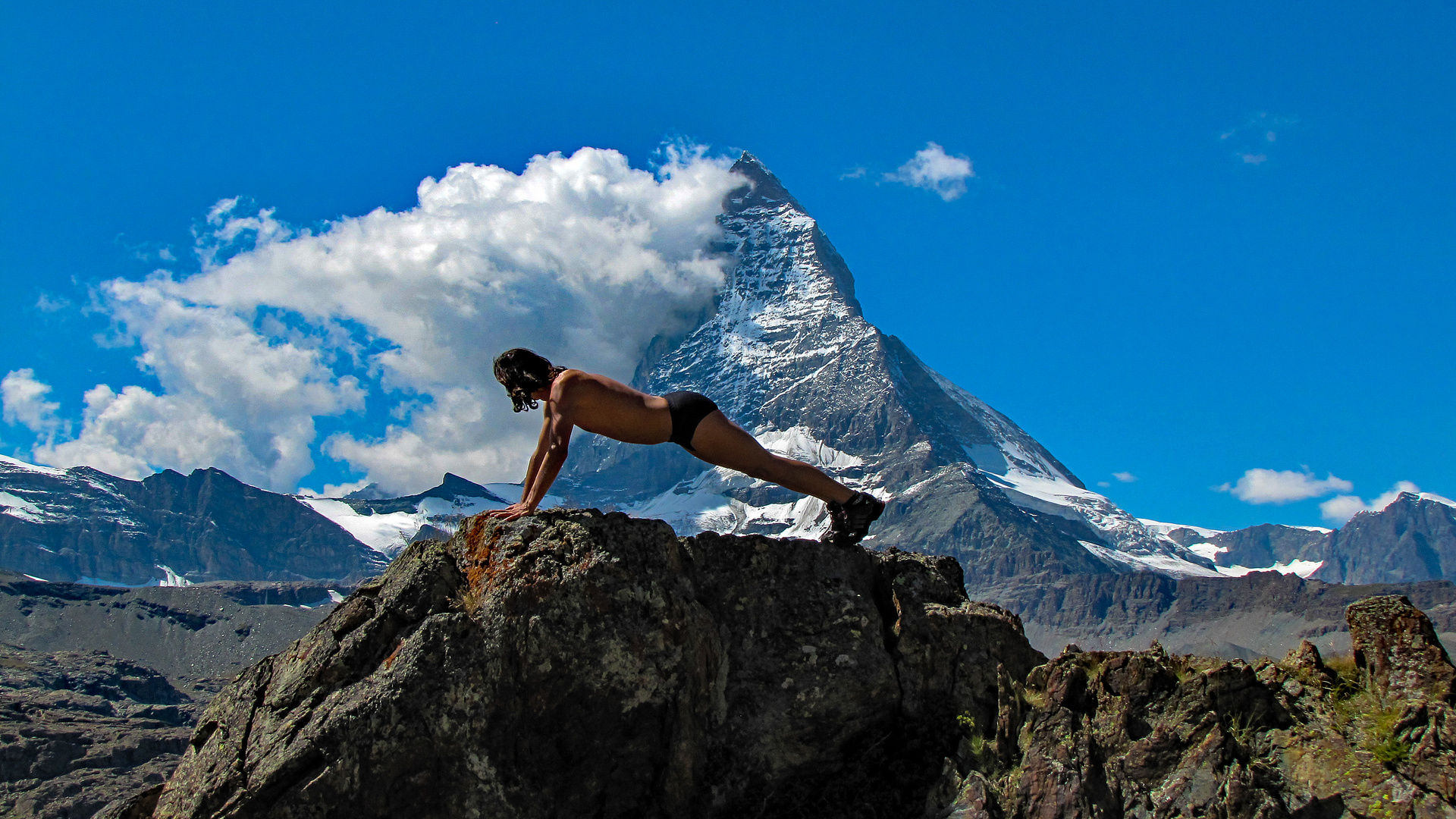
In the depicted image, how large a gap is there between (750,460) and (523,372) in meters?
2.79

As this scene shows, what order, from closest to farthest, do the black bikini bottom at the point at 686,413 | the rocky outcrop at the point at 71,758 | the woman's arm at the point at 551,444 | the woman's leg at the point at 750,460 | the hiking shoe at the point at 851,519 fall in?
the woman's arm at the point at 551,444 → the black bikini bottom at the point at 686,413 → the woman's leg at the point at 750,460 → the hiking shoe at the point at 851,519 → the rocky outcrop at the point at 71,758

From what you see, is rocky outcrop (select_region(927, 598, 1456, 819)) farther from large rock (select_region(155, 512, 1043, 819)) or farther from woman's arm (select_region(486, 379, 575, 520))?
woman's arm (select_region(486, 379, 575, 520))

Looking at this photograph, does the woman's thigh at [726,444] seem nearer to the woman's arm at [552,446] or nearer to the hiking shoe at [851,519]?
the hiking shoe at [851,519]

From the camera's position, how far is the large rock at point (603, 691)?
1099 centimetres

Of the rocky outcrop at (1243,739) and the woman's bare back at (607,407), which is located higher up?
the woman's bare back at (607,407)

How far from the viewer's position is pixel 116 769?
15850 cm

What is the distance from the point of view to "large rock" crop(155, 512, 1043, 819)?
11.0 m

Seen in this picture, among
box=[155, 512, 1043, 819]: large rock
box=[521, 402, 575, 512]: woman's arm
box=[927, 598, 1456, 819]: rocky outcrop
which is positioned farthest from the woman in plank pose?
box=[927, 598, 1456, 819]: rocky outcrop

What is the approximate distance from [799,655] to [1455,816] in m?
6.00

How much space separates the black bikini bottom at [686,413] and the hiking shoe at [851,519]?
6.22 ft

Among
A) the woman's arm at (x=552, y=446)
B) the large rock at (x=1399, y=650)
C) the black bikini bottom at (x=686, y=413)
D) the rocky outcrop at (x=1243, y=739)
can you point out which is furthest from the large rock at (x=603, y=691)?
the large rock at (x=1399, y=650)

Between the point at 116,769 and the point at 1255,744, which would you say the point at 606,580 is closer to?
the point at 1255,744

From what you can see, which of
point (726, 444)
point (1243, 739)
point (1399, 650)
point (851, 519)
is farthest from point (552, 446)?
point (1399, 650)

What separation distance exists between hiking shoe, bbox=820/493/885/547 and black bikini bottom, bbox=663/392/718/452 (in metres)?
1.89
